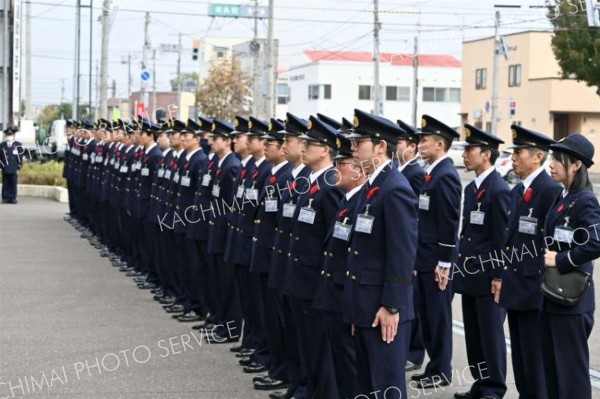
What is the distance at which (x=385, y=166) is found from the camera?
6434mm

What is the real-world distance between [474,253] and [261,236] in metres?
1.69

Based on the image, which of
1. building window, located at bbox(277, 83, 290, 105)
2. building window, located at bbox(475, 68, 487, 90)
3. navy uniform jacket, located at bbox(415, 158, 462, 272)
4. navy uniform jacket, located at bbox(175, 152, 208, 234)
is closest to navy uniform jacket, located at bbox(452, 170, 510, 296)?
navy uniform jacket, located at bbox(415, 158, 462, 272)

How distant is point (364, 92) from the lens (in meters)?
89.2

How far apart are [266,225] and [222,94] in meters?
65.4

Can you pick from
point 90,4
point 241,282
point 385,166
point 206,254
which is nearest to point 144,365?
point 241,282

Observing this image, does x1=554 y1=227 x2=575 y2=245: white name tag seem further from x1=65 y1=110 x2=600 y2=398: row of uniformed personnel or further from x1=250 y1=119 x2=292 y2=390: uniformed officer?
x1=250 y1=119 x2=292 y2=390: uniformed officer

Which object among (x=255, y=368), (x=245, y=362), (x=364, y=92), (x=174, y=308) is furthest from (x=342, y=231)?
(x=364, y=92)

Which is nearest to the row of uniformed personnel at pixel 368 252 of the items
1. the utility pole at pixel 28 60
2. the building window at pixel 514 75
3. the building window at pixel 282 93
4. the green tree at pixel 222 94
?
the utility pole at pixel 28 60

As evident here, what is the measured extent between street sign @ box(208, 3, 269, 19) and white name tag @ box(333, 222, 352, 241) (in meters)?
40.4

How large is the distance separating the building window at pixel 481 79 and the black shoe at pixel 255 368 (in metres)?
57.7

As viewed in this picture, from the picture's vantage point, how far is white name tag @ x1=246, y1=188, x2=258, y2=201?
29.5 feet

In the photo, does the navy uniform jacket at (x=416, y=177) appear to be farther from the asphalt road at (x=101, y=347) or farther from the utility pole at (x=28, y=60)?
the utility pole at (x=28, y=60)

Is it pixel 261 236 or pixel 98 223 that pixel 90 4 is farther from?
pixel 261 236

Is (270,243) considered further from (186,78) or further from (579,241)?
(186,78)
